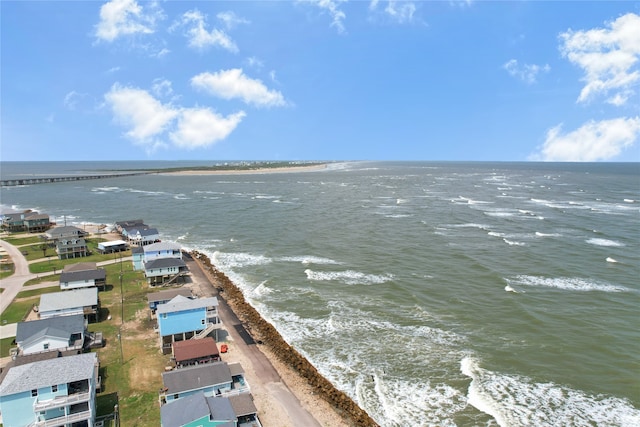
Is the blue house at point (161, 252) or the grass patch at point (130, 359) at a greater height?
the blue house at point (161, 252)

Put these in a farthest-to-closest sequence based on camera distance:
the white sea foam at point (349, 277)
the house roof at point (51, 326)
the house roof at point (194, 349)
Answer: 1. the white sea foam at point (349, 277)
2. the house roof at point (51, 326)
3. the house roof at point (194, 349)

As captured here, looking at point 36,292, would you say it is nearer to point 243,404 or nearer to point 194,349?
point 194,349

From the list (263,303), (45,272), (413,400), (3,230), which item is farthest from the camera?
(3,230)

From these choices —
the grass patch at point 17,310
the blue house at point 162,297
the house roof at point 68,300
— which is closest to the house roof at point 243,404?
the blue house at point 162,297

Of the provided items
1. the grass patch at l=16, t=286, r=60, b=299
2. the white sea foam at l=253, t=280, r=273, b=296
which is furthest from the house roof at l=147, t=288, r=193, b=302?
the grass patch at l=16, t=286, r=60, b=299

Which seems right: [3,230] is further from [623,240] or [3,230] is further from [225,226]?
[623,240]

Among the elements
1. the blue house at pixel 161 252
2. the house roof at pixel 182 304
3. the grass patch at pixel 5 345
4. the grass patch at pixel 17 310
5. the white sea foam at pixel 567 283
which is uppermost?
the blue house at pixel 161 252

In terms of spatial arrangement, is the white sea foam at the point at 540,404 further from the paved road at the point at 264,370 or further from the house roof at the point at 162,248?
the house roof at the point at 162,248

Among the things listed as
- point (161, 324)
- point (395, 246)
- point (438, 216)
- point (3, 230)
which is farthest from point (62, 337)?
point (438, 216)
